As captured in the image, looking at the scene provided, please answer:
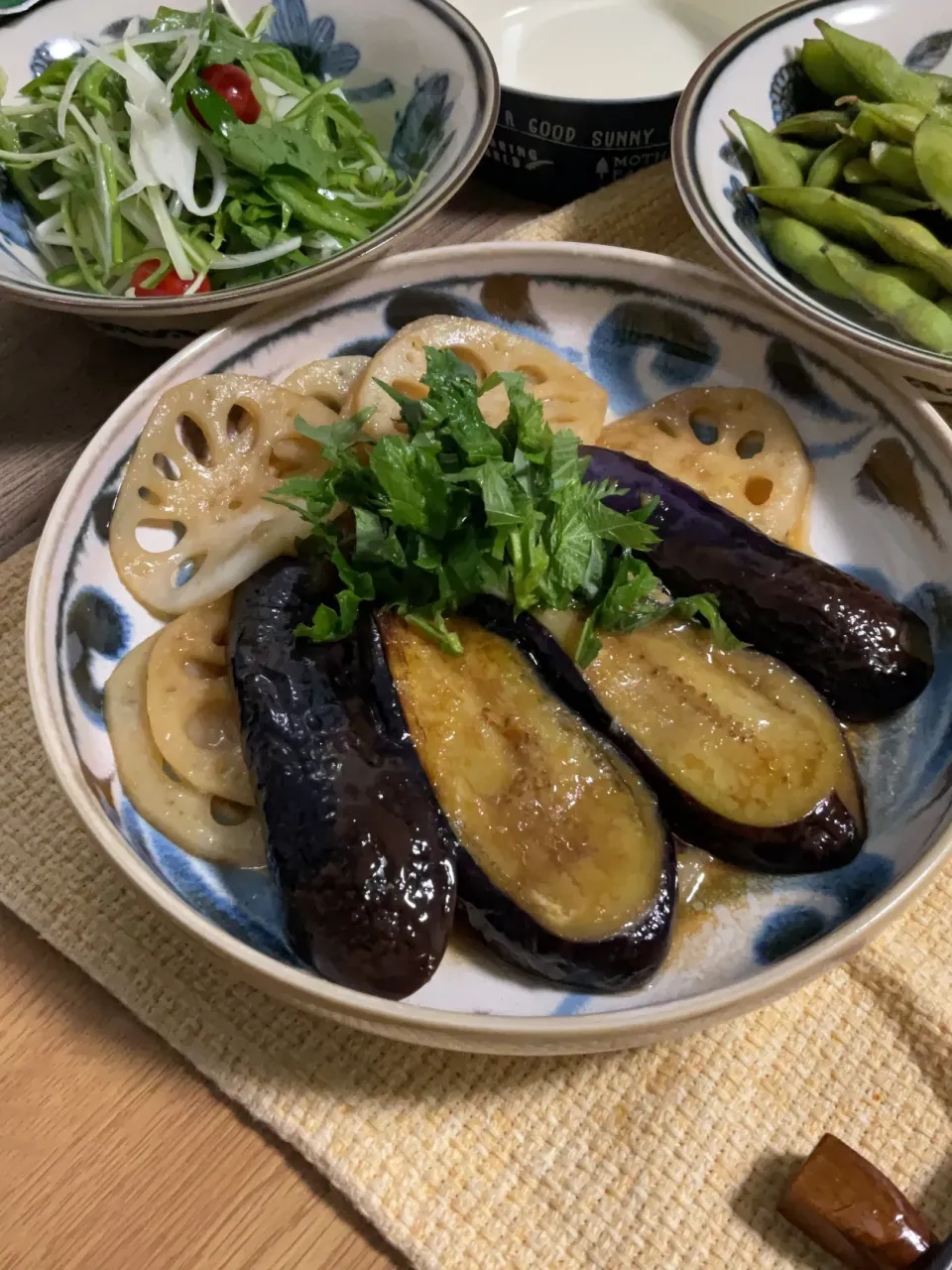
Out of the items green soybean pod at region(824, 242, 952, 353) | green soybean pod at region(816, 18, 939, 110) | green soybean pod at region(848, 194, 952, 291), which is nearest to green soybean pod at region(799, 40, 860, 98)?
green soybean pod at region(816, 18, 939, 110)

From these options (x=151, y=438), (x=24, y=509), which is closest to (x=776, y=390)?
(x=151, y=438)

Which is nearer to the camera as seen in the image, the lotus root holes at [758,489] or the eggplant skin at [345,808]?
the eggplant skin at [345,808]

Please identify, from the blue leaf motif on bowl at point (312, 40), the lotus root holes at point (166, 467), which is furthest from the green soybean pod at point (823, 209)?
the lotus root holes at point (166, 467)

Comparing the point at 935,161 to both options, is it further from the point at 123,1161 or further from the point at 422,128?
the point at 123,1161

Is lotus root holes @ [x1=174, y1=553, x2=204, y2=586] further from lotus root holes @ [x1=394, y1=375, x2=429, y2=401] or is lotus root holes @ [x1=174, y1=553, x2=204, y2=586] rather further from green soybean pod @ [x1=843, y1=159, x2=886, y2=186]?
green soybean pod @ [x1=843, y1=159, x2=886, y2=186]

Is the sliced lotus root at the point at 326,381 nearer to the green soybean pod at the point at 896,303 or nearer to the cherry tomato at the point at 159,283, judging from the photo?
the cherry tomato at the point at 159,283

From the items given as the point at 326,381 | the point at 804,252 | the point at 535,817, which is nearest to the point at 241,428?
the point at 326,381

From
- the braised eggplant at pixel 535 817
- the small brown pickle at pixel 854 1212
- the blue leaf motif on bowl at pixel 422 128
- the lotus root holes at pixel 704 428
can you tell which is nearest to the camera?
the small brown pickle at pixel 854 1212

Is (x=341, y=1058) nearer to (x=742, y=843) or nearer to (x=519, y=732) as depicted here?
(x=519, y=732)
